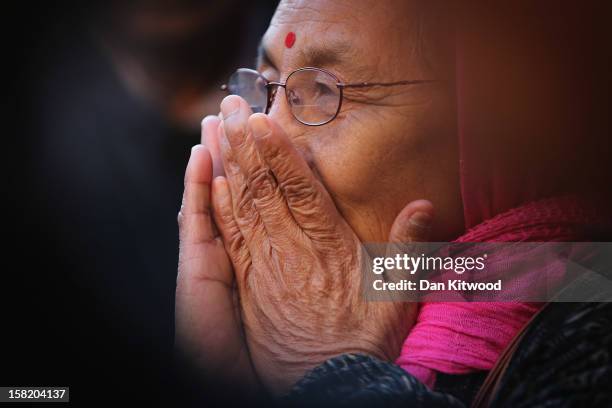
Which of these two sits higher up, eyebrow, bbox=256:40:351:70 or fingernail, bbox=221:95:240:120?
eyebrow, bbox=256:40:351:70

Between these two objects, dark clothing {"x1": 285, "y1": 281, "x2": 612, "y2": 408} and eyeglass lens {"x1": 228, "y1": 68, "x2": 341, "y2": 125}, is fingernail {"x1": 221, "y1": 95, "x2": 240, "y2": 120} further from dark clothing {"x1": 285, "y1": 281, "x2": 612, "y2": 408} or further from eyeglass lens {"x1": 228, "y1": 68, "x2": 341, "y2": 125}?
dark clothing {"x1": 285, "y1": 281, "x2": 612, "y2": 408}

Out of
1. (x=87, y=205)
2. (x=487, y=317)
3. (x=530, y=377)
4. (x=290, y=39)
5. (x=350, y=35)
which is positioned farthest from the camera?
(x=87, y=205)

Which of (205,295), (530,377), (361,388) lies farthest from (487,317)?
(205,295)

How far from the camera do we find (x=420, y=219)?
1.45m

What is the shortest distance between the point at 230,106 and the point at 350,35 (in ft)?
1.16

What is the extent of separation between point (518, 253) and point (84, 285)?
4.66 ft

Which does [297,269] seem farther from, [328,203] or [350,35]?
[350,35]

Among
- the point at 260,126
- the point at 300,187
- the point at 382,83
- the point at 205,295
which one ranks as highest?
the point at 382,83

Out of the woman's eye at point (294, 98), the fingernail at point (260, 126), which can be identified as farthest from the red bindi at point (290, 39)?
the fingernail at point (260, 126)

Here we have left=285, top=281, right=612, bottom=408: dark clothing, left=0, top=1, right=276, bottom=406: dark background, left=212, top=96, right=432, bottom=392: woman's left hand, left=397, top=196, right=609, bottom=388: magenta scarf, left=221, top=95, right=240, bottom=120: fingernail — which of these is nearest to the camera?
left=285, top=281, right=612, bottom=408: dark clothing

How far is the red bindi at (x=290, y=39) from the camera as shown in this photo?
160cm

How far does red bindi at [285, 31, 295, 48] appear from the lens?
1604mm

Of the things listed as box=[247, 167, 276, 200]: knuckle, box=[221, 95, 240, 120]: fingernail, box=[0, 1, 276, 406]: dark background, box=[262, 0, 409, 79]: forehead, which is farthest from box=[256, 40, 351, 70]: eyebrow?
box=[0, 1, 276, 406]: dark background

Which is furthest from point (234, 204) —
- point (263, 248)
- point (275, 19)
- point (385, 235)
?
point (275, 19)
